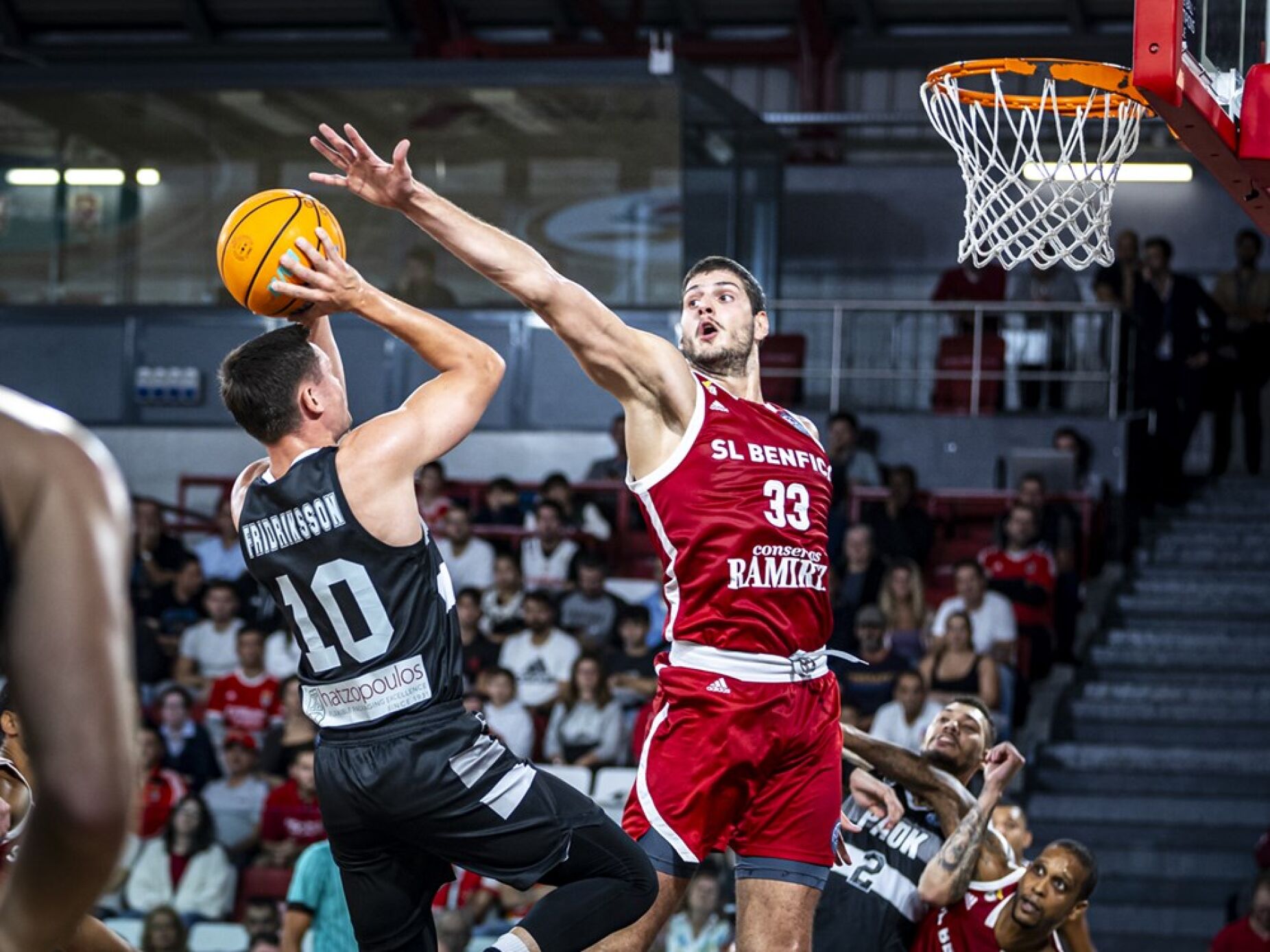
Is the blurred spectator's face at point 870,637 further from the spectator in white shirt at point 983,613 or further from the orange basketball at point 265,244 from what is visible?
the orange basketball at point 265,244

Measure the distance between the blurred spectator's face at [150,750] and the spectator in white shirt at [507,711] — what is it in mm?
2278

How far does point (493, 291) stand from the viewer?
18.9 m

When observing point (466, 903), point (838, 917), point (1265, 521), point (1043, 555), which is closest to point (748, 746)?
point (838, 917)

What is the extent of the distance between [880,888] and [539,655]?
22.1 feet

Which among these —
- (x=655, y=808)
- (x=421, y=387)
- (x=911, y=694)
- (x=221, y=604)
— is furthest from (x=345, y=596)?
(x=221, y=604)

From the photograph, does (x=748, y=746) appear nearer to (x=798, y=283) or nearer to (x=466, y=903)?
(x=466, y=903)

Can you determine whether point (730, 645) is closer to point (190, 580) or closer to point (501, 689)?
point (501, 689)

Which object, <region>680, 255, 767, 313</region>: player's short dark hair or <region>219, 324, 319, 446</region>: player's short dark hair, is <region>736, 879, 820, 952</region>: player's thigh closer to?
<region>680, 255, 767, 313</region>: player's short dark hair

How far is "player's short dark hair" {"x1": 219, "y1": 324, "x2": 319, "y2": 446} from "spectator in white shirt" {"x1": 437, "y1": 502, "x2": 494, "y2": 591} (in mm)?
9660

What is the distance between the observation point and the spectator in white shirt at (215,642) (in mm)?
13883

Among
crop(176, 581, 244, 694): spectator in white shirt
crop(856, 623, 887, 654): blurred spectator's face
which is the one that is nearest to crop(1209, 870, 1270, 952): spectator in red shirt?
crop(856, 623, 887, 654): blurred spectator's face

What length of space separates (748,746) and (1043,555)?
8899 mm

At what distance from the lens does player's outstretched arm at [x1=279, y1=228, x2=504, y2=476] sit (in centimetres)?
443

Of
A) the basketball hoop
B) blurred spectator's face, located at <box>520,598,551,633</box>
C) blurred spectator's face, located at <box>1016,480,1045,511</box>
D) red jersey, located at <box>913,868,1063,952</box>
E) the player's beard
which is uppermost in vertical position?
the basketball hoop
